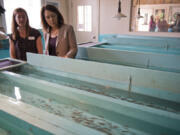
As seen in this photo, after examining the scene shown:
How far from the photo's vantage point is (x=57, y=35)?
177cm

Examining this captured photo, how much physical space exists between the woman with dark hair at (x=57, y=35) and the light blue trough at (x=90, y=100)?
309 millimetres

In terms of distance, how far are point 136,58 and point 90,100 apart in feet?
4.73

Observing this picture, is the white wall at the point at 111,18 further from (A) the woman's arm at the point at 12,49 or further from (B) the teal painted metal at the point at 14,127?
(B) the teal painted metal at the point at 14,127

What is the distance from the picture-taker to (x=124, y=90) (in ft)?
3.85

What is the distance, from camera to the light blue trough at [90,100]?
0.75 metres

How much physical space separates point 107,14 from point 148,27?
1.38 m

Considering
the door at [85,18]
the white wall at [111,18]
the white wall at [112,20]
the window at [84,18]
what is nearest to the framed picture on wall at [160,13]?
the white wall at [112,20]

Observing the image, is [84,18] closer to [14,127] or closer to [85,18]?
[85,18]

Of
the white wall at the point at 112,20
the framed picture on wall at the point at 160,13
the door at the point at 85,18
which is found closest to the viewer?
the framed picture on wall at the point at 160,13

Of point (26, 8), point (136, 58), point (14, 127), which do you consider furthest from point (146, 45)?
point (26, 8)

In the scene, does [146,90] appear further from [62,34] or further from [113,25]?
[113,25]

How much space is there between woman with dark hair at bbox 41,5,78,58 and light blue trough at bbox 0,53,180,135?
309 millimetres

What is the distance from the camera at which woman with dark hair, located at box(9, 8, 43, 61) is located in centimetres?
175

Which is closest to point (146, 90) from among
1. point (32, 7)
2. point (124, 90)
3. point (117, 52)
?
point (124, 90)
